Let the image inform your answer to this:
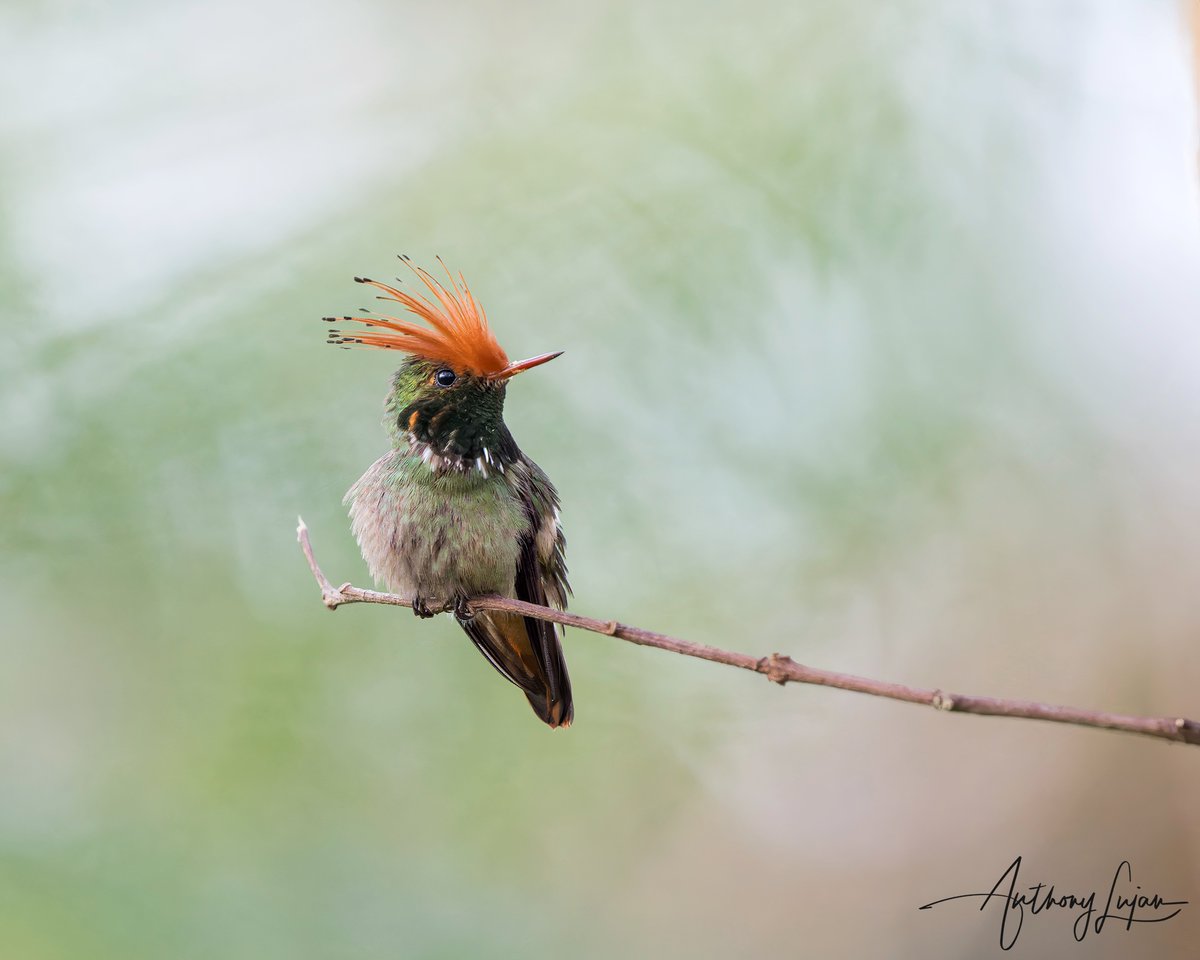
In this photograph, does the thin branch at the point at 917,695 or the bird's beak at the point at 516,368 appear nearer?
the thin branch at the point at 917,695

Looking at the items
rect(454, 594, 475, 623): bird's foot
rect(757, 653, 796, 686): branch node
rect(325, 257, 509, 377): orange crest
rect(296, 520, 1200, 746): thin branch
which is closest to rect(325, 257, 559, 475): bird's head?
rect(325, 257, 509, 377): orange crest

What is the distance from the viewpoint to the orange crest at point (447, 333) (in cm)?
189

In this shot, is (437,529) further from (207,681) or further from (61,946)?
(61,946)

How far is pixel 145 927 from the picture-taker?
3084mm

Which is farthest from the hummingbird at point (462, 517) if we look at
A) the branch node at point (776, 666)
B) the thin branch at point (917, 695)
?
the branch node at point (776, 666)

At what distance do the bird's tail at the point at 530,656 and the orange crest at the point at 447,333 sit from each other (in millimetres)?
518

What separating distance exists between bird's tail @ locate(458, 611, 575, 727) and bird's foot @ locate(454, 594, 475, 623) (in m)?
0.01

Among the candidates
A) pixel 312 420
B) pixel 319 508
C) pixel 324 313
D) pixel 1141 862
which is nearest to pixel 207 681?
pixel 319 508

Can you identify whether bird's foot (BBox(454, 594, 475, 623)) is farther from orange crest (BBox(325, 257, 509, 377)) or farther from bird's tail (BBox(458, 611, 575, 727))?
orange crest (BBox(325, 257, 509, 377))

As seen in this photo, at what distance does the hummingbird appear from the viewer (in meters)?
2.17

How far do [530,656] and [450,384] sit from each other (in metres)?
0.60

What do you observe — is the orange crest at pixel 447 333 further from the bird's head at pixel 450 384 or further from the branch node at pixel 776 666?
the branch node at pixel 776 666
